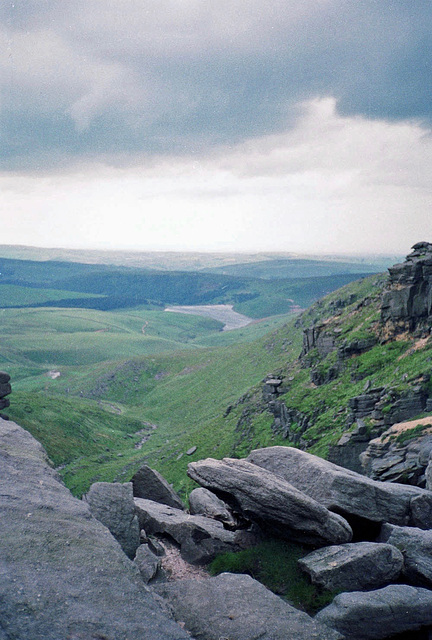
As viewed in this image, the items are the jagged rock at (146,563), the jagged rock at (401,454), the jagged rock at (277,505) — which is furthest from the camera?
the jagged rock at (401,454)

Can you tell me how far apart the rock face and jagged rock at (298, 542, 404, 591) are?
25.7 feet

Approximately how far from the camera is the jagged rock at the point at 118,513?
23.5 metres

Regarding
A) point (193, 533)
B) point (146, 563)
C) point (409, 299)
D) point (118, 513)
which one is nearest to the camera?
point (146, 563)

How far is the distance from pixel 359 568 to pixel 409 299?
45.5 meters

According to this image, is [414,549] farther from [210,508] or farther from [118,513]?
[118,513]

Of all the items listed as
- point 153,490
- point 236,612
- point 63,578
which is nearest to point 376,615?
point 236,612

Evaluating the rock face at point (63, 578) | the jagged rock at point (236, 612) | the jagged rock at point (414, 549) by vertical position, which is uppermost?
the rock face at point (63, 578)

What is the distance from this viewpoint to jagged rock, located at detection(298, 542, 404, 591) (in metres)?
20.2

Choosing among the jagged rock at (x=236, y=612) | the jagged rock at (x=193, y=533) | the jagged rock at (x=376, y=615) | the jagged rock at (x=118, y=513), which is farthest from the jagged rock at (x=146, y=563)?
the jagged rock at (x=376, y=615)

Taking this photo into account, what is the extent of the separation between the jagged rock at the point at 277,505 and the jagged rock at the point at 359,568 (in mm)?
1409

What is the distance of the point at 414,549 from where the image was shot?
21.4 metres

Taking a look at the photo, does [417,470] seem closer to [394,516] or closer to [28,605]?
[394,516]

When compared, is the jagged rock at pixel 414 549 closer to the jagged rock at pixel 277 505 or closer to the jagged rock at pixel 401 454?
the jagged rock at pixel 277 505

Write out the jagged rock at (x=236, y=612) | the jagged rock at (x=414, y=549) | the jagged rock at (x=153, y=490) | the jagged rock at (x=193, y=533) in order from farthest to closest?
the jagged rock at (x=153, y=490) → the jagged rock at (x=193, y=533) → the jagged rock at (x=414, y=549) → the jagged rock at (x=236, y=612)
